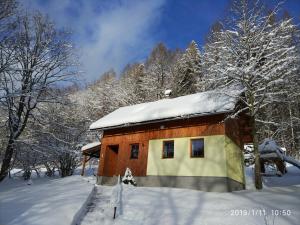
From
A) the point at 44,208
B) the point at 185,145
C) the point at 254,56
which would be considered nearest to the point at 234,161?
the point at 185,145

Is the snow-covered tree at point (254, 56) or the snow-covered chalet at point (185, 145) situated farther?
the snow-covered chalet at point (185, 145)

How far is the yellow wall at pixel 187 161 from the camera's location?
47.8 ft

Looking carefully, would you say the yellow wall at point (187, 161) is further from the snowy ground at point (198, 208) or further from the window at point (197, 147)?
the snowy ground at point (198, 208)

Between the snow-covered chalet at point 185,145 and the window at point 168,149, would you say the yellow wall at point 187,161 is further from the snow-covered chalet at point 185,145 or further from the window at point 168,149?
the window at point 168,149

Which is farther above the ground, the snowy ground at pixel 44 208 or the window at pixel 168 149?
the window at pixel 168 149

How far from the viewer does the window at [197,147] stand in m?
15.4

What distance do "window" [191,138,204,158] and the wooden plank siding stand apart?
0.37m

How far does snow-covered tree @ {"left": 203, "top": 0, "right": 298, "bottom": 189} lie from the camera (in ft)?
43.2

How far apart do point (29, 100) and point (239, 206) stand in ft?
51.6

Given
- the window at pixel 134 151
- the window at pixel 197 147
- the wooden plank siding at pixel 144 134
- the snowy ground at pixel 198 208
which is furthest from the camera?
the window at pixel 134 151

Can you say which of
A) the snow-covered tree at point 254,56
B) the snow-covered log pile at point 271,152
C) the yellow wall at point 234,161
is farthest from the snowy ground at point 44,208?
the snow-covered log pile at point 271,152

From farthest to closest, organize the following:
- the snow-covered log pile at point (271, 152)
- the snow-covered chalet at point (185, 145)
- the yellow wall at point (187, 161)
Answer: the snow-covered log pile at point (271, 152)
the snow-covered chalet at point (185, 145)
the yellow wall at point (187, 161)

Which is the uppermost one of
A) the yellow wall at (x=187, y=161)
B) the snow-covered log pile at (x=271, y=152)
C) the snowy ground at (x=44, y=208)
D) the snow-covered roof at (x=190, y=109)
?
the snow-covered roof at (x=190, y=109)

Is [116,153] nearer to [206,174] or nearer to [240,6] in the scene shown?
[206,174]
